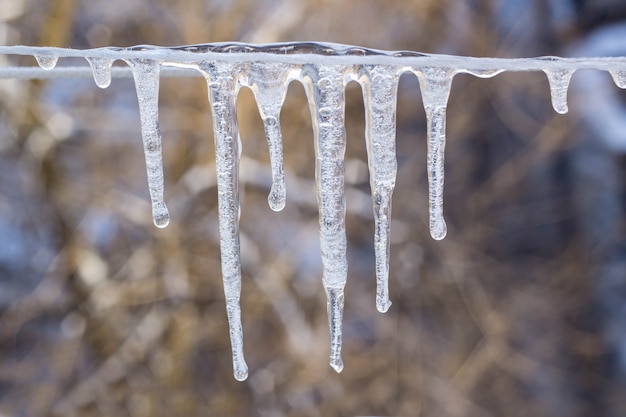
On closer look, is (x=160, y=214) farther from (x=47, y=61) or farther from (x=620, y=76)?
(x=620, y=76)

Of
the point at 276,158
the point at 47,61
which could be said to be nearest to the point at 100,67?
the point at 47,61

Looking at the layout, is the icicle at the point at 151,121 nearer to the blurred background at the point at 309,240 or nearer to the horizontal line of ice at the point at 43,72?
the horizontal line of ice at the point at 43,72

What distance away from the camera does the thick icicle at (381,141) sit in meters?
0.47

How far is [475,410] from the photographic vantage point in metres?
2.29

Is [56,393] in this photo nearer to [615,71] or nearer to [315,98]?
[315,98]

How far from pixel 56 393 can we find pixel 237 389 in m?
0.61

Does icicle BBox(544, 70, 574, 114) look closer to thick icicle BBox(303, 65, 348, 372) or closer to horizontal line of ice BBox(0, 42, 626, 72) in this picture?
horizontal line of ice BBox(0, 42, 626, 72)

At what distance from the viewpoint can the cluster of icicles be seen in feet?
1.41

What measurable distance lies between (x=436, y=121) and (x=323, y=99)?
94mm

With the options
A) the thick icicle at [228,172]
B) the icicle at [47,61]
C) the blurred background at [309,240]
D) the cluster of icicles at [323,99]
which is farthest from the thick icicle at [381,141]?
the blurred background at [309,240]

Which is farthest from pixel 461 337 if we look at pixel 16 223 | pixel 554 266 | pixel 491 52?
pixel 16 223

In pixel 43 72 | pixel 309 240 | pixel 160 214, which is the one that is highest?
pixel 43 72

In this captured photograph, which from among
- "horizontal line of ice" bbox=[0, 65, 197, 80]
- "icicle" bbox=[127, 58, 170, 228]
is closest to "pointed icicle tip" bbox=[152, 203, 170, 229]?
"icicle" bbox=[127, 58, 170, 228]

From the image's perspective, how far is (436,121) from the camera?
0.49m
